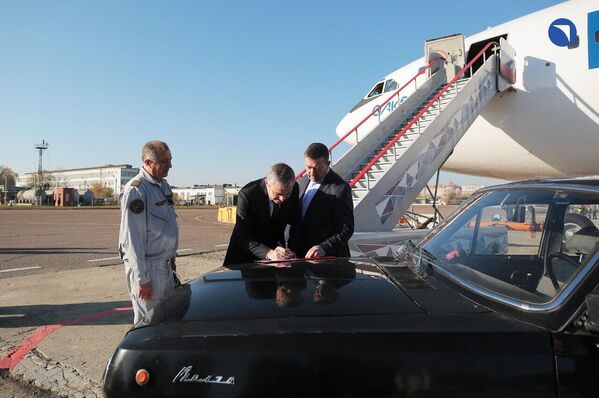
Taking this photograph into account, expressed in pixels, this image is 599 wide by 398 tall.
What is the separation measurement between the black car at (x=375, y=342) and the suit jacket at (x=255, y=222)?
4.20ft

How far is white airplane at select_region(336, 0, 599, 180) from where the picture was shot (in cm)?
830

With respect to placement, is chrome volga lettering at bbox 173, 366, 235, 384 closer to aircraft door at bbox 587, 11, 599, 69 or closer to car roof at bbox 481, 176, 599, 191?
car roof at bbox 481, 176, 599, 191

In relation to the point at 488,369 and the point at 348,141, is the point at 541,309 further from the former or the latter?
the point at 348,141

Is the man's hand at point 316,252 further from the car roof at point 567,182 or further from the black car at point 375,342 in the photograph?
the car roof at point 567,182

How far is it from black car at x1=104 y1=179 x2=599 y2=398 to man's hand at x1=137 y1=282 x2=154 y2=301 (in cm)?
119

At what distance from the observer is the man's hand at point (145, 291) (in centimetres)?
298

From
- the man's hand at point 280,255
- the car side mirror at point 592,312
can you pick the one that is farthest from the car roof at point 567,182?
the man's hand at point 280,255

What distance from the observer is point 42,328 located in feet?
15.2

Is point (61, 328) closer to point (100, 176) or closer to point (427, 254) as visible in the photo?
point (427, 254)

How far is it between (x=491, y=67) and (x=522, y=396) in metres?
9.12

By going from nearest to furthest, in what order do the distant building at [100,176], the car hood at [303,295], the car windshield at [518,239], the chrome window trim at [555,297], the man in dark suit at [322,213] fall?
the chrome window trim at [555,297] → the car hood at [303,295] → the car windshield at [518,239] → the man in dark suit at [322,213] → the distant building at [100,176]

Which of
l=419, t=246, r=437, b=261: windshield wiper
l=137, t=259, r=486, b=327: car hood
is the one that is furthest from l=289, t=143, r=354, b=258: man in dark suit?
l=137, t=259, r=486, b=327: car hood

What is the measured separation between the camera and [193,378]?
1.37 m

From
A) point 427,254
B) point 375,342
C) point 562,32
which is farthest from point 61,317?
point 562,32
